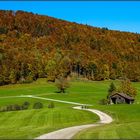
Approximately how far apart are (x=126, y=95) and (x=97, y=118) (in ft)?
158

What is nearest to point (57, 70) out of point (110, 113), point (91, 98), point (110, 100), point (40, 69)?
point (40, 69)

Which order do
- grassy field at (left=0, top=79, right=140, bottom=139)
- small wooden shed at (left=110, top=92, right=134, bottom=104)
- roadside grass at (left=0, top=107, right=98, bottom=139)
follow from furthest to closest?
small wooden shed at (left=110, top=92, right=134, bottom=104) < roadside grass at (left=0, top=107, right=98, bottom=139) < grassy field at (left=0, top=79, right=140, bottom=139)

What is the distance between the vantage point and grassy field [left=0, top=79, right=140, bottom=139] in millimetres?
41000

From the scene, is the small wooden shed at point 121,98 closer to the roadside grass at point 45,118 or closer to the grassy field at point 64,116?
the grassy field at point 64,116

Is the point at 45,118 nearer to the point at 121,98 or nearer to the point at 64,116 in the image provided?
the point at 64,116

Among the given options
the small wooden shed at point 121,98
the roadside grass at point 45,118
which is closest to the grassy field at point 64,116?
the roadside grass at point 45,118

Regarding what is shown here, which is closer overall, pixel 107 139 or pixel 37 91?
pixel 107 139

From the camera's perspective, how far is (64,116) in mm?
70625

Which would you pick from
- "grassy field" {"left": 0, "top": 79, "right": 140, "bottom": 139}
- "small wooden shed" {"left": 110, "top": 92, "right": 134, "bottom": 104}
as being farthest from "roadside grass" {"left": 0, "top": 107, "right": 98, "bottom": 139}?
"small wooden shed" {"left": 110, "top": 92, "right": 134, "bottom": 104}

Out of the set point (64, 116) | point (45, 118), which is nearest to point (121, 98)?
point (64, 116)

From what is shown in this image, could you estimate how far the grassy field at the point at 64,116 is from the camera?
41000mm

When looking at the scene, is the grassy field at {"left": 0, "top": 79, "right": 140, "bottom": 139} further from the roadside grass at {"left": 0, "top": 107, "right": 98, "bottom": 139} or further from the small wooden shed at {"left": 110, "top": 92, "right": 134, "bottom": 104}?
→ the small wooden shed at {"left": 110, "top": 92, "right": 134, "bottom": 104}

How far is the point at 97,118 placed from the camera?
65.6 meters

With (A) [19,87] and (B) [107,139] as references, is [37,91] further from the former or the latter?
(B) [107,139]
